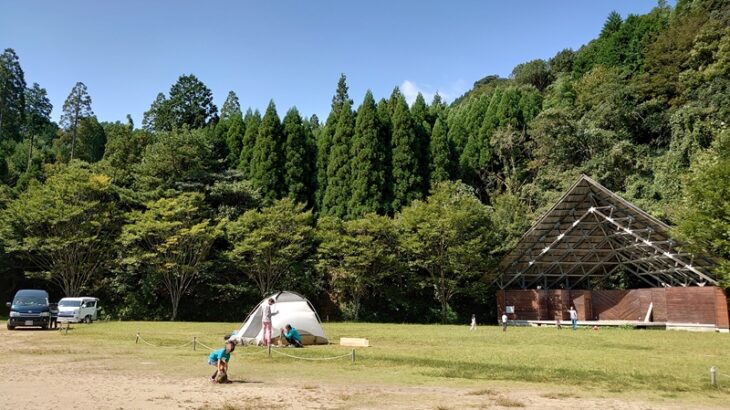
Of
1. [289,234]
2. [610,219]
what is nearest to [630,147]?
[610,219]

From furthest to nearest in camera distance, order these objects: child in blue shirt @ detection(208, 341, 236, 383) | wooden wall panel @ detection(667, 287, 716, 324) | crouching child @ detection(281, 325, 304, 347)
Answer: wooden wall panel @ detection(667, 287, 716, 324) < crouching child @ detection(281, 325, 304, 347) < child in blue shirt @ detection(208, 341, 236, 383)

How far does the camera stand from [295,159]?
44406mm

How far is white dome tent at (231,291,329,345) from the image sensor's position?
18.3 meters

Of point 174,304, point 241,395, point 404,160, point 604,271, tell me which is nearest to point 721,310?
point 604,271

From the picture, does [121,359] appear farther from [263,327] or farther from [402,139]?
[402,139]

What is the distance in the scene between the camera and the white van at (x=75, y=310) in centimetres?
2911

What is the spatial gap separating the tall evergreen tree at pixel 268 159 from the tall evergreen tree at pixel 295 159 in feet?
2.00

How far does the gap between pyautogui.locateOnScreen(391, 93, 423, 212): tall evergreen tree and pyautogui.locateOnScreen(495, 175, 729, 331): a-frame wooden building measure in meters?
11.3

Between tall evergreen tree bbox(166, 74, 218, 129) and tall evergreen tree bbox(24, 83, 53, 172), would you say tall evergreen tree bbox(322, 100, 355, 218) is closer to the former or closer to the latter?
tall evergreen tree bbox(166, 74, 218, 129)

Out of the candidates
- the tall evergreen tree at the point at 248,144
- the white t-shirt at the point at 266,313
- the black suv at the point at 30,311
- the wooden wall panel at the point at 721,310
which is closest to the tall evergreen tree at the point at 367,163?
the tall evergreen tree at the point at 248,144

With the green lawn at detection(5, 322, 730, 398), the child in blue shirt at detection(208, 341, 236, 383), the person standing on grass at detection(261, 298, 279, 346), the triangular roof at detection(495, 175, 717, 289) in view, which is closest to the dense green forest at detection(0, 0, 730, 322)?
the triangular roof at detection(495, 175, 717, 289)

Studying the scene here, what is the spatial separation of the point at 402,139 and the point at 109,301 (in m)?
26.4

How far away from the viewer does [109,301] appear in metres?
37.2

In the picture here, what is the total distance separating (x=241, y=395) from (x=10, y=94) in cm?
7486
